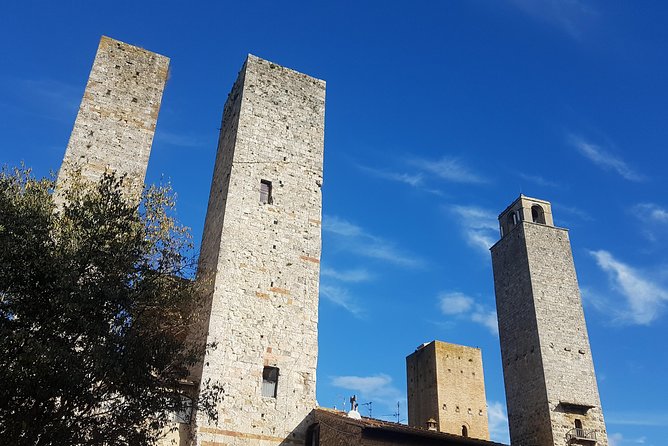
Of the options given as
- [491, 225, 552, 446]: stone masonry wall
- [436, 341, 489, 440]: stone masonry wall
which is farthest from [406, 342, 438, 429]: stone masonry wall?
[491, 225, 552, 446]: stone masonry wall

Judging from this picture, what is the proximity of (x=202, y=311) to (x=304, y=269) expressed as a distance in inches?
127

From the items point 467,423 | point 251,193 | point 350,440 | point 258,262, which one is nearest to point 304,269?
point 258,262

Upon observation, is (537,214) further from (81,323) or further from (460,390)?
(81,323)

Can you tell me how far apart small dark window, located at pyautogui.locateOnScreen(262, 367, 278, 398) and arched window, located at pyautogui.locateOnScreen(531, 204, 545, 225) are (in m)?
19.5

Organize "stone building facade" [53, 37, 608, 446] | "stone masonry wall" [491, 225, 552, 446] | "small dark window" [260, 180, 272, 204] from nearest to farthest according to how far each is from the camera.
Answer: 1. "stone building facade" [53, 37, 608, 446]
2. "small dark window" [260, 180, 272, 204]
3. "stone masonry wall" [491, 225, 552, 446]

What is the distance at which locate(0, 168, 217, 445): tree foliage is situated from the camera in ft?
31.7

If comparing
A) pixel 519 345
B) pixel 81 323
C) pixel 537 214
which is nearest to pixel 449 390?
pixel 519 345

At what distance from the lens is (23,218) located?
10.6 metres

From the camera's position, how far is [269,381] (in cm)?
1541

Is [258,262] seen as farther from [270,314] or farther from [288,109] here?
[288,109]

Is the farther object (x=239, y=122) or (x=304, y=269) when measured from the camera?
(x=239, y=122)

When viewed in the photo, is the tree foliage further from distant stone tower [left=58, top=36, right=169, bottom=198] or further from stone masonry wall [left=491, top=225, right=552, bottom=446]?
stone masonry wall [left=491, top=225, right=552, bottom=446]

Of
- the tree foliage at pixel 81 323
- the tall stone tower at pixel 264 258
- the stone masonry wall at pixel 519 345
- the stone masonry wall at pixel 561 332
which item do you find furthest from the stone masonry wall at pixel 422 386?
the tree foliage at pixel 81 323

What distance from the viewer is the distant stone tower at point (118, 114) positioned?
16984mm
